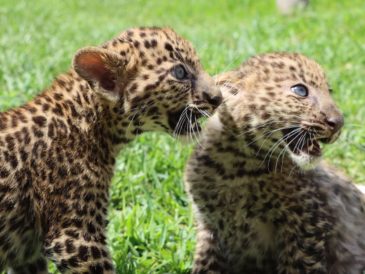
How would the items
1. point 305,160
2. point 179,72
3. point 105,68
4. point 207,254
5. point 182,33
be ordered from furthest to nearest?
point 182,33
point 207,254
point 305,160
point 179,72
point 105,68

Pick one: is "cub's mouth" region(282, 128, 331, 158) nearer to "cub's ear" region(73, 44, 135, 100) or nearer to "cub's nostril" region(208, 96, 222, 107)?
"cub's nostril" region(208, 96, 222, 107)

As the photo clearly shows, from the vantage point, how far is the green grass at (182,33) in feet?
19.2

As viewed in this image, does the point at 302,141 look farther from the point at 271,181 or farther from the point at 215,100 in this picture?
the point at 215,100

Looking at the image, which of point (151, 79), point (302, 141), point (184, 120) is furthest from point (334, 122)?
point (151, 79)

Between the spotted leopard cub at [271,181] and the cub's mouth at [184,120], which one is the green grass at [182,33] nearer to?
the spotted leopard cub at [271,181]

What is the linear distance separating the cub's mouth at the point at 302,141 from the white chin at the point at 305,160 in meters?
0.02

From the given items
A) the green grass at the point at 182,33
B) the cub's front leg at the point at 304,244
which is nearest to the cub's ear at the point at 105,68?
the green grass at the point at 182,33

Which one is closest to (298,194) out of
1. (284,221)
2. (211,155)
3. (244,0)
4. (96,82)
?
(284,221)

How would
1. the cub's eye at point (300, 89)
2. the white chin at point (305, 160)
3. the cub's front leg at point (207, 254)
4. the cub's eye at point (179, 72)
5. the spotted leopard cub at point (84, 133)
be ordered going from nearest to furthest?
the spotted leopard cub at point (84, 133) → the cub's eye at point (179, 72) → the white chin at point (305, 160) → the cub's eye at point (300, 89) → the cub's front leg at point (207, 254)

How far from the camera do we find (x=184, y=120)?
4.65 meters

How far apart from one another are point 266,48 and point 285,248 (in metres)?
6.92

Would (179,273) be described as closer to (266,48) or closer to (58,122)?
(58,122)

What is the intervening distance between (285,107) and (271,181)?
0.55 meters

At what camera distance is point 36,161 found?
4.34 m
